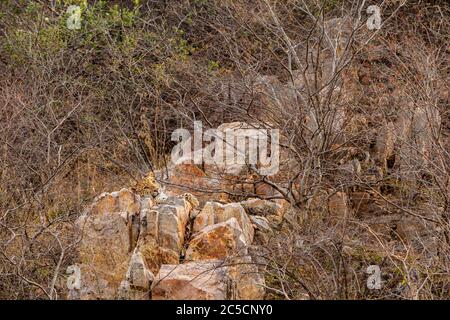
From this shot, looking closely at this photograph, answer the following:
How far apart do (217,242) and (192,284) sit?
790 mm

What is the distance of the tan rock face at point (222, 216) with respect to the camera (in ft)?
25.3

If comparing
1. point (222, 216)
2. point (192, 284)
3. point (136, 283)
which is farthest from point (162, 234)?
point (192, 284)

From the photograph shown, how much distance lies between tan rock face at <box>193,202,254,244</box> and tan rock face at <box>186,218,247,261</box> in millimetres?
285

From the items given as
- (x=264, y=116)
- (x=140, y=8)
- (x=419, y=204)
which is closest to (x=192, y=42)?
(x=140, y=8)

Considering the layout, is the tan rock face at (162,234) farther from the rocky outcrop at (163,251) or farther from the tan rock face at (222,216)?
the tan rock face at (222,216)

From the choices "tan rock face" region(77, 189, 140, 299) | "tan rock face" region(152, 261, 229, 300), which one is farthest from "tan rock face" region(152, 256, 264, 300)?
"tan rock face" region(77, 189, 140, 299)

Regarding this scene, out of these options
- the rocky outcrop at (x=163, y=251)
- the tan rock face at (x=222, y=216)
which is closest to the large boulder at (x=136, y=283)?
the rocky outcrop at (x=163, y=251)

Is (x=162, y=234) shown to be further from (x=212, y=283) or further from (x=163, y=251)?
(x=212, y=283)

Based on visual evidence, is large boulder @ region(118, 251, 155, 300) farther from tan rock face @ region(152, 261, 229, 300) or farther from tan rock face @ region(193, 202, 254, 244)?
tan rock face @ region(193, 202, 254, 244)

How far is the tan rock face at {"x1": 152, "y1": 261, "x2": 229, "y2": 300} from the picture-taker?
21.5 feet

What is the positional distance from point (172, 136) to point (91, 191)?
2003 mm

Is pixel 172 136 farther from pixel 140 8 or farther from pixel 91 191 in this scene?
pixel 140 8

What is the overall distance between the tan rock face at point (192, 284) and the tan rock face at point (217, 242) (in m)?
0.48

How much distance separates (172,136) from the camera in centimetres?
1090
